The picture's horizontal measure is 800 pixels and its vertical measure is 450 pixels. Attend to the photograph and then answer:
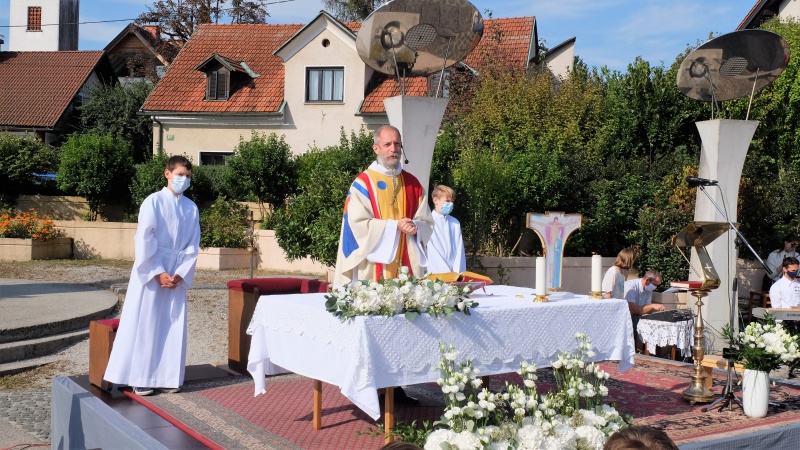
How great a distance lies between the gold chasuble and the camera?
6164mm

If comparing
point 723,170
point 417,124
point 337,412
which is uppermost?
point 417,124

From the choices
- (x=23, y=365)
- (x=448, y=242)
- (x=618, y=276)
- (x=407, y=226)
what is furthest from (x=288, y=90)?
(x=407, y=226)

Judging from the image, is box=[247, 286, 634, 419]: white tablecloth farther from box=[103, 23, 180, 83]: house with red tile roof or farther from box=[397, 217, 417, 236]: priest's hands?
box=[103, 23, 180, 83]: house with red tile roof

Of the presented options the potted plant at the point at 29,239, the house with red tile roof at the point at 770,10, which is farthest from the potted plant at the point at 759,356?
the house with red tile roof at the point at 770,10

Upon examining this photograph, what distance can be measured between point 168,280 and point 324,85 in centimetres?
2022

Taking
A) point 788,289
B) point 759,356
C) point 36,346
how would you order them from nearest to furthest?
point 759,356 < point 36,346 < point 788,289

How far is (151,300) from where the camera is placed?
7227 mm

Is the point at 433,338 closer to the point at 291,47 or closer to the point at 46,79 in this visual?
the point at 291,47

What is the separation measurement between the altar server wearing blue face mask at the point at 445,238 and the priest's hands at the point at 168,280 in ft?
7.58

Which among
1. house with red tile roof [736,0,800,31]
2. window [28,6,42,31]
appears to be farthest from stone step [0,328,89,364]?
window [28,6,42,31]

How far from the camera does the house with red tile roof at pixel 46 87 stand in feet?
107

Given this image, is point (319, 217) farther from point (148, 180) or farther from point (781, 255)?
point (148, 180)

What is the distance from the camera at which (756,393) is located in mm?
6793

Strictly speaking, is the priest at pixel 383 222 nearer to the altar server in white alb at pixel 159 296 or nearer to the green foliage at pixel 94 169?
the altar server in white alb at pixel 159 296
